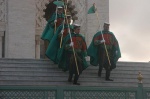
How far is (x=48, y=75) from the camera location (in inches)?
499

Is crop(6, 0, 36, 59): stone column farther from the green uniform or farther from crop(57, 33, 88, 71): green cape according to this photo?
crop(57, 33, 88, 71): green cape

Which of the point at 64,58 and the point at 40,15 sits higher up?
the point at 40,15

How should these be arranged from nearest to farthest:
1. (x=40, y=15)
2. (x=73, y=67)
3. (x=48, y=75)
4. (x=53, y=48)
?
(x=73, y=67) → (x=48, y=75) → (x=53, y=48) → (x=40, y=15)

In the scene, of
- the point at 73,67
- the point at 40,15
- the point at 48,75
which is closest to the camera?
the point at 73,67

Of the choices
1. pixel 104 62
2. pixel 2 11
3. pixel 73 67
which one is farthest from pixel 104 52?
pixel 2 11

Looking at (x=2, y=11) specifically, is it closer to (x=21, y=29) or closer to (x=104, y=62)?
(x=21, y=29)

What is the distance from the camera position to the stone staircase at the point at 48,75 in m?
12.2

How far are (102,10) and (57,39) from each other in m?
6.44

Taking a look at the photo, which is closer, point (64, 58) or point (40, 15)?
point (64, 58)

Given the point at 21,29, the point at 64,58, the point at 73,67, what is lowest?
the point at 73,67

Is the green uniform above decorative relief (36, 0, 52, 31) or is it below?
below

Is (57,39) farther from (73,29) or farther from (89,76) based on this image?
(89,76)

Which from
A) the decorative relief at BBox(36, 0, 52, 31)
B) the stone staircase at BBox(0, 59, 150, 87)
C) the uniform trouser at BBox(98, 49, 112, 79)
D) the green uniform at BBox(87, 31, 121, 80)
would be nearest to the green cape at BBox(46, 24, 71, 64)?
the stone staircase at BBox(0, 59, 150, 87)

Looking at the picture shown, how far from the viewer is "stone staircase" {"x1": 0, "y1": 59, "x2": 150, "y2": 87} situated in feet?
39.9
